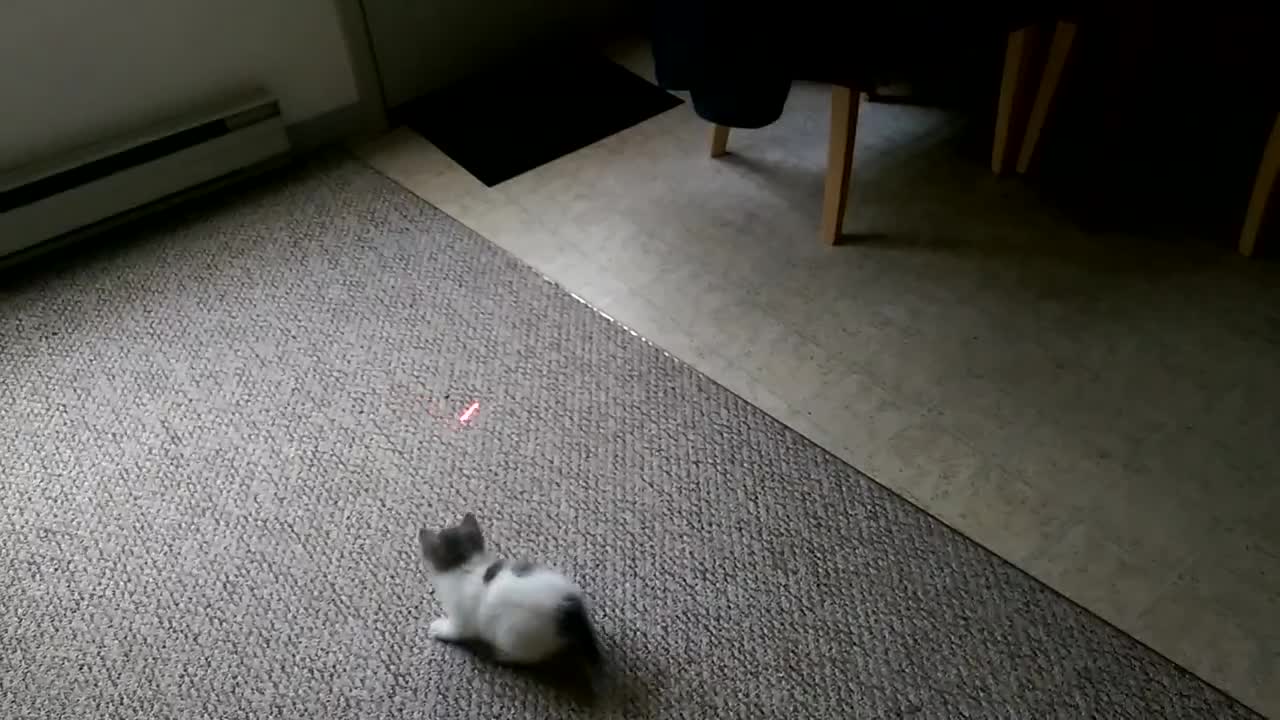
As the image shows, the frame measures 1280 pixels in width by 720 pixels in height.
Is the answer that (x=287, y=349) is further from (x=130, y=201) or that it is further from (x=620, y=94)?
(x=620, y=94)

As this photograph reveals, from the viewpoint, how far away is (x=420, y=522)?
1.43m

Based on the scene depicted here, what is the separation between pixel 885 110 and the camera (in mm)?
2295

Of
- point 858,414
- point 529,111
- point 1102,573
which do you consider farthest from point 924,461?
point 529,111

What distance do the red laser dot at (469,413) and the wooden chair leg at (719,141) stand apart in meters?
0.88

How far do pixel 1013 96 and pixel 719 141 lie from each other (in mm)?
603

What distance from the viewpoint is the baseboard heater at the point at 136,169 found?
195 cm

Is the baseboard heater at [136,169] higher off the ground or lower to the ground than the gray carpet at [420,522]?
higher

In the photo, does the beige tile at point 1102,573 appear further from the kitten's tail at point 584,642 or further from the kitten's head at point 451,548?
the kitten's head at point 451,548

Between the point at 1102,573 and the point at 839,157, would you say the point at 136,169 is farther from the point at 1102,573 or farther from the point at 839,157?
the point at 1102,573

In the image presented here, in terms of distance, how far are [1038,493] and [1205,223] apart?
82 cm

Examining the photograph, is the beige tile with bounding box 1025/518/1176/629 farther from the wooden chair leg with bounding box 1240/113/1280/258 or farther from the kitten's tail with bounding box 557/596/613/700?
the wooden chair leg with bounding box 1240/113/1280/258

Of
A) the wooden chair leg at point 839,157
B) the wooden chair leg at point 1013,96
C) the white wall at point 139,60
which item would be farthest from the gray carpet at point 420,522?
the wooden chair leg at point 1013,96

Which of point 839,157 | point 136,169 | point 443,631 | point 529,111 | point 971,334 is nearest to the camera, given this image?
point 443,631

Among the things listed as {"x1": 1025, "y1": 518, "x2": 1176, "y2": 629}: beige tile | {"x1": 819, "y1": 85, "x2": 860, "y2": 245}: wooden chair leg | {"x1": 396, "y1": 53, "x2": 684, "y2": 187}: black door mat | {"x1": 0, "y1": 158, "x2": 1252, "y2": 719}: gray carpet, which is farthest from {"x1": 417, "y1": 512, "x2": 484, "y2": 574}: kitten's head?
{"x1": 396, "y1": 53, "x2": 684, "y2": 187}: black door mat
